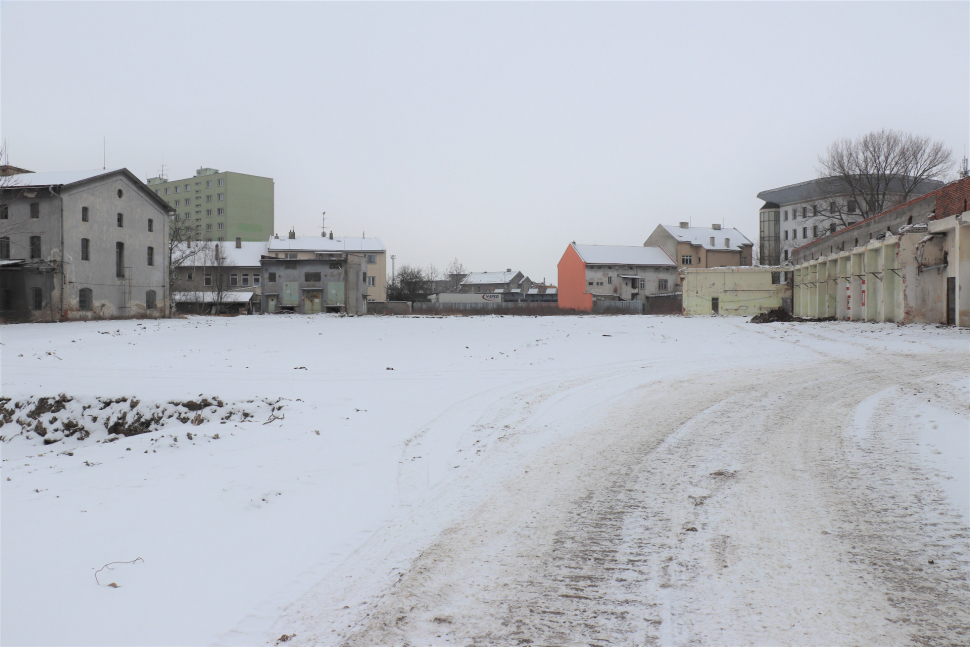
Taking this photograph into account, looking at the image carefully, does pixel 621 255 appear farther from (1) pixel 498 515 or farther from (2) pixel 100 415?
(1) pixel 498 515

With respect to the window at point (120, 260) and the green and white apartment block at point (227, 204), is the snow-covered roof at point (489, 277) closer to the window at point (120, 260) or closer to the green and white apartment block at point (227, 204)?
the green and white apartment block at point (227, 204)

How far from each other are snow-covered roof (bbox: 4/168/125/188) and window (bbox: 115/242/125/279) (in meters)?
4.59

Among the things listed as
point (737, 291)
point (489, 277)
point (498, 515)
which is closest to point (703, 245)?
point (737, 291)

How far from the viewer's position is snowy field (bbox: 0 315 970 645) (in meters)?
3.26

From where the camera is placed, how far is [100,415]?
11.5m

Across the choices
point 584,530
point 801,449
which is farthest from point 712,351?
point 584,530

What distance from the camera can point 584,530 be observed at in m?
4.44

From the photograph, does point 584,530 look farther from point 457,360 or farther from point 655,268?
point 655,268

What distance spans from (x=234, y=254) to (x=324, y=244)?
11198 millimetres

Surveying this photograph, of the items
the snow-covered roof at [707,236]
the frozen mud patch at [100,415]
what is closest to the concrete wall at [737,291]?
the snow-covered roof at [707,236]

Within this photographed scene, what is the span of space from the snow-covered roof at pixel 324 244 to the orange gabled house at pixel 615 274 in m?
26.0

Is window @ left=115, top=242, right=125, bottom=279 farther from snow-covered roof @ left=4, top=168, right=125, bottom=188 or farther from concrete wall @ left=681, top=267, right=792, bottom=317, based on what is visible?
concrete wall @ left=681, top=267, right=792, bottom=317

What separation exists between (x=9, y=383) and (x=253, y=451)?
9.65 meters

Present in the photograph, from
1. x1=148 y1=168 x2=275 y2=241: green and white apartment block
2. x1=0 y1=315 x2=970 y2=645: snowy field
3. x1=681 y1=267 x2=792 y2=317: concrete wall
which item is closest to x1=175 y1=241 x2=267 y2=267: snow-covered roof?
x1=148 y1=168 x2=275 y2=241: green and white apartment block
